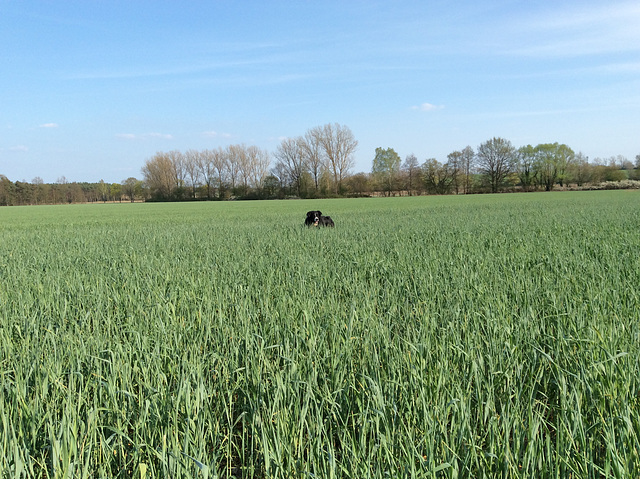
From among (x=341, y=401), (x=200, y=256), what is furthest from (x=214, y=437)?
(x=200, y=256)

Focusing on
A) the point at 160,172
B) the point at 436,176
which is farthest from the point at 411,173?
the point at 160,172

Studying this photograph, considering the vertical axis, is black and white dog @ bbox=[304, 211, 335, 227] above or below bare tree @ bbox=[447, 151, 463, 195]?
below

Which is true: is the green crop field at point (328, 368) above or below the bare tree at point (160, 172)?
below

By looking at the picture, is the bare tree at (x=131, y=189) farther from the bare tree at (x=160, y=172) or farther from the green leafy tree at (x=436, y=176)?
the green leafy tree at (x=436, y=176)

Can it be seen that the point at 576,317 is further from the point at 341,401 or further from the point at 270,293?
the point at 270,293

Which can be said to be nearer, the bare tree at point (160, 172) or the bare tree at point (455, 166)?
the bare tree at point (455, 166)

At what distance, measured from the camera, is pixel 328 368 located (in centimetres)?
229

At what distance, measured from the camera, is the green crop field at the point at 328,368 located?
1.52 metres

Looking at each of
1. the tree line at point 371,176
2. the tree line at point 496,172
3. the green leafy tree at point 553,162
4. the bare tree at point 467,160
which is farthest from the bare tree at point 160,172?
the green leafy tree at point 553,162

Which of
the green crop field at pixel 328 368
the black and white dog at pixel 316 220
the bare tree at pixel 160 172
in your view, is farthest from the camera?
the bare tree at pixel 160 172

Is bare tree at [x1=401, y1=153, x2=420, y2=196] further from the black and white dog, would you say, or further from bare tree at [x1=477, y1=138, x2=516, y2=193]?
the black and white dog

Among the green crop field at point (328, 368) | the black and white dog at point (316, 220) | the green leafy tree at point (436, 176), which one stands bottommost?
the green crop field at point (328, 368)

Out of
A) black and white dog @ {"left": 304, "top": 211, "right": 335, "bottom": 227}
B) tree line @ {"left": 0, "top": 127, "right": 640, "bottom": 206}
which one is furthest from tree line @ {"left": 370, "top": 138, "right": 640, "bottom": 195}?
black and white dog @ {"left": 304, "top": 211, "right": 335, "bottom": 227}

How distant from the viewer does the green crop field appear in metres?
1.52
